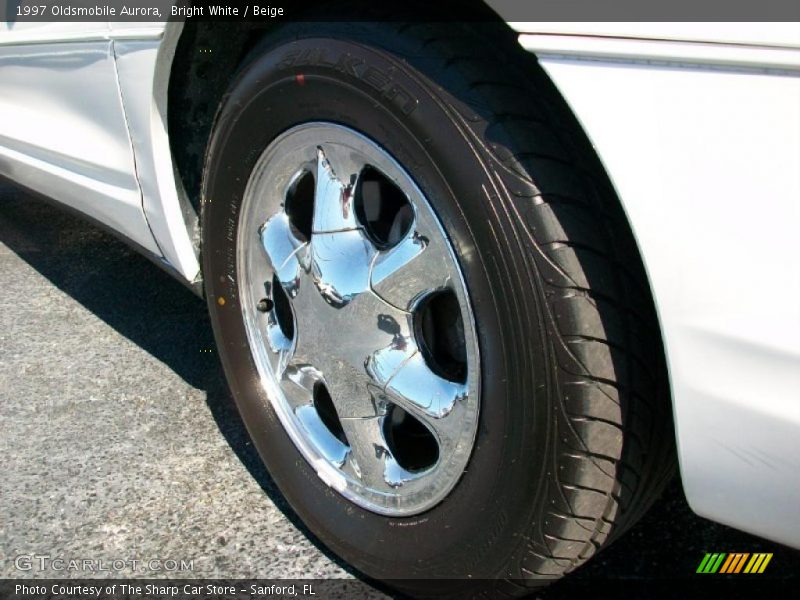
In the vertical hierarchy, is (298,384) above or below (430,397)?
below

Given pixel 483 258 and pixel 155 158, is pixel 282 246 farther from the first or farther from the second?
pixel 483 258

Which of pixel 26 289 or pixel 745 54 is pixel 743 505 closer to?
pixel 745 54

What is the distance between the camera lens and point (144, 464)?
7.04 ft

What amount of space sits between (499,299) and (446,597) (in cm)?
59

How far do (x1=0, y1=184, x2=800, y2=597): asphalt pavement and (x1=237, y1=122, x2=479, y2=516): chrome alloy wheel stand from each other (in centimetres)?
28

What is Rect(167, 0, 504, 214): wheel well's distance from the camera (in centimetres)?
181

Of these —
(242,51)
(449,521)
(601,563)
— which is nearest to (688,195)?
(449,521)

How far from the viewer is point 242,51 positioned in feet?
6.29

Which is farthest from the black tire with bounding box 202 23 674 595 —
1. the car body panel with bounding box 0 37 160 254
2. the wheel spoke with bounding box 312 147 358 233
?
the car body panel with bounding box 0 37 160 254

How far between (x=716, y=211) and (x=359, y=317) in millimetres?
735

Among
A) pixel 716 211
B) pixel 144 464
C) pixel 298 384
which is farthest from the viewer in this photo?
pixel 144 464

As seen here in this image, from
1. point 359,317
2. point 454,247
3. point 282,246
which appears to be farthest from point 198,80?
point 454,247

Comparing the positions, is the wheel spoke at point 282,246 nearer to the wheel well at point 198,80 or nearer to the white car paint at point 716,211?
the wheel well at point 198,80

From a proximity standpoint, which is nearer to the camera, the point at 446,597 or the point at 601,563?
the point at 446,597
